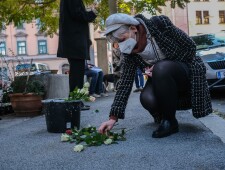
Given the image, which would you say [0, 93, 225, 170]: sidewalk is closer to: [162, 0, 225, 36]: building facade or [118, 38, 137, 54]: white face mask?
[118, 38, 137, 54]: white face mask

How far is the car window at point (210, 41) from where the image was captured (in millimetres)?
9797

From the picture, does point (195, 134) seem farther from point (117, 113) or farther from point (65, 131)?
point (65, 131)

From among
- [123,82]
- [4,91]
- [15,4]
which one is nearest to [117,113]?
[123,82]

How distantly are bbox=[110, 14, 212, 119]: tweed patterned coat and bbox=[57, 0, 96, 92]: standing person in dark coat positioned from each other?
77.1 inches

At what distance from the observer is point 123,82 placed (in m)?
4.05

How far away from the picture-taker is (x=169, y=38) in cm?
379

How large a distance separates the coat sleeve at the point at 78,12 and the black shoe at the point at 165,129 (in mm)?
2506

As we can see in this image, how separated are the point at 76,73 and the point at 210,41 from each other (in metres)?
5.16

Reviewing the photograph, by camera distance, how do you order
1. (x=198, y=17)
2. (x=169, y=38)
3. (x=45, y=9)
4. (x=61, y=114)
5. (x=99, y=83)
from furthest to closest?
(x=198, y=17) → (x=45, y=9) → (x=99, y=83) → (x=61, y=114) → (x=169, y=38)

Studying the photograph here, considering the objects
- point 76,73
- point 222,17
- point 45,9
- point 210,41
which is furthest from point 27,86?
point 222,17

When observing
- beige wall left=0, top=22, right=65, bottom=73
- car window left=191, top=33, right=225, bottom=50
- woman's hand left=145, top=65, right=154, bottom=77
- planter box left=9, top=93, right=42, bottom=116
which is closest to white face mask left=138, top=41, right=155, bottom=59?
woman's hand left=145, top=65, right=154, bottom=77

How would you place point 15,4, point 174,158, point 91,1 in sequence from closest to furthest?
point 174,158 < point 15,4 < point 91,1

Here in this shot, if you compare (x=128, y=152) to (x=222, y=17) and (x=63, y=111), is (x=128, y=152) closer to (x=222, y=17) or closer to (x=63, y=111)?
(x=63, y=111)

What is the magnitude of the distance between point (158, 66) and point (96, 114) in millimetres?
2617
